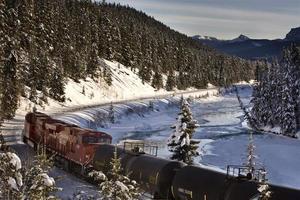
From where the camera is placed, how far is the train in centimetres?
1784

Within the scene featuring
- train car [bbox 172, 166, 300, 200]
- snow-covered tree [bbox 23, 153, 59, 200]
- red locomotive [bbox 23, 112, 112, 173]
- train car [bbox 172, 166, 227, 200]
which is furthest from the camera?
red locomotive [bbox 23, 112, 112, 173]

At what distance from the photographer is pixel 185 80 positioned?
16475cm

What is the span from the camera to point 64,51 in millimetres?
95438

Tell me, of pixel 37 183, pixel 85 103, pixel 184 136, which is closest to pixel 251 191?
pixel 37 183

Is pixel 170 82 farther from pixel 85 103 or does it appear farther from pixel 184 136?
pixel 184 136

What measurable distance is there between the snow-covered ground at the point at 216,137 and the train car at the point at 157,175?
60.7ft

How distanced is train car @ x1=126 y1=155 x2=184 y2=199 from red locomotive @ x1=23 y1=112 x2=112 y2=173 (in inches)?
294

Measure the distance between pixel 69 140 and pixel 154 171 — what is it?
1354 cm

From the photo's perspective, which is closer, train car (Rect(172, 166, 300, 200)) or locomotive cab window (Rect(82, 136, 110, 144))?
train car (Rect(172, 166, 300, 200))

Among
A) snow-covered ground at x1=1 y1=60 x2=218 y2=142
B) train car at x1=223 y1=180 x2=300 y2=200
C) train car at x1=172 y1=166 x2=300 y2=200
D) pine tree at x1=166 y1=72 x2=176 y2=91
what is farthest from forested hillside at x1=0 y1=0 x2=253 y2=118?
train car at x1=223 y1=180 x2=300 y2=200

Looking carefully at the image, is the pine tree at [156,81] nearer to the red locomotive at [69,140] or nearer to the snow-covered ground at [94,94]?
the snow-covered ground at [94,94]

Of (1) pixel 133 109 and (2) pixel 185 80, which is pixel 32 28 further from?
(2) pixel 185 80

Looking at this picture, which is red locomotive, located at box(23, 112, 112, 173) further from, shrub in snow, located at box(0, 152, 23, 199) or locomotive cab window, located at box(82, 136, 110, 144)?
shrub in snow, located at box(0, 152, 23, 199)

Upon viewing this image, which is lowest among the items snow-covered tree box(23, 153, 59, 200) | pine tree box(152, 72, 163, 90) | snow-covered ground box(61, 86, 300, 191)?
snow-covered ground box(61, 86, 300, 191)
